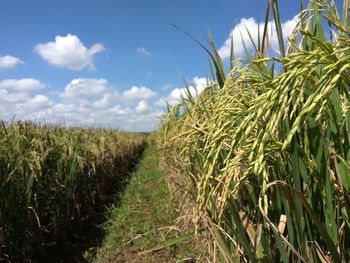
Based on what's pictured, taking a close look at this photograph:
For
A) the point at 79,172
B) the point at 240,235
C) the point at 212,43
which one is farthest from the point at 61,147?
the point at 240,235

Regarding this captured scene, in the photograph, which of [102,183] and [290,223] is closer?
[290,223]

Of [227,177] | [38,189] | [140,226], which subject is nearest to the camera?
[227,177]

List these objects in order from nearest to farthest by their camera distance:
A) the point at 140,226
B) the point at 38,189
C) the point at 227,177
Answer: the point at 227,177 < the point at 38,189 < the point at 140,226

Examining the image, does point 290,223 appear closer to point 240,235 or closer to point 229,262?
point 240,235

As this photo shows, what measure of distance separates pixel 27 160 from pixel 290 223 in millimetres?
4263

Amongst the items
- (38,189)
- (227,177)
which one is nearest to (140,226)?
(38,189)

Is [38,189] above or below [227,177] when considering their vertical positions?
below

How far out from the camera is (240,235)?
177 centimetres

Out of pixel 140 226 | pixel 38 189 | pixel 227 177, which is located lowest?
pixel 140 226

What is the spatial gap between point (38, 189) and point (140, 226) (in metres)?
1.96

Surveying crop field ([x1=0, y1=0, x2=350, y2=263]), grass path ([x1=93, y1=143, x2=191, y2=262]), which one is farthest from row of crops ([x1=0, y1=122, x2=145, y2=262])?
grass path ([x1=93, y1=143, x2=191, y2=262])

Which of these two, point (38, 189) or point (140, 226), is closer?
point (38, 189)

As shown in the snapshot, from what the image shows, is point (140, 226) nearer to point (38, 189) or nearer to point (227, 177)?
point (38, 189)

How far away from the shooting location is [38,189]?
5496mm
